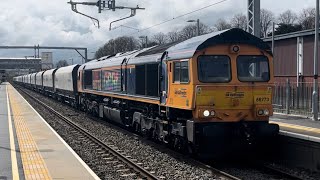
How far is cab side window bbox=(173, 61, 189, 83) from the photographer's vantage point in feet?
37.6

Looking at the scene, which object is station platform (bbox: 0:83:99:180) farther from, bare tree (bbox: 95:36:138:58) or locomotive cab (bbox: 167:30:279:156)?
bare tree (bbox: 95:36:138:58)

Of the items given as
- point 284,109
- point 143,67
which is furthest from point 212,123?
point 284,109

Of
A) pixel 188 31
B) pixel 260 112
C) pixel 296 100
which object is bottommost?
pixel 296 100

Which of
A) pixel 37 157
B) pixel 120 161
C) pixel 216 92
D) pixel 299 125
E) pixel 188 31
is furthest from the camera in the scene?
pixel 188 31

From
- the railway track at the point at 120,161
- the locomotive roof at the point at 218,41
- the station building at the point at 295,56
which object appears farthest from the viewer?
the station building at the point at 295,56

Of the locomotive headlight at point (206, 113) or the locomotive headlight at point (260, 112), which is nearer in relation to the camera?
the locomotive headlight at point (206, 113)

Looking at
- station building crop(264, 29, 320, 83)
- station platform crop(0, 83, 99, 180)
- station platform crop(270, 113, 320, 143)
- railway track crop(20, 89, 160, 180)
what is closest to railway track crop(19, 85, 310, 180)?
railway track crop(20, 89, 160, 180)

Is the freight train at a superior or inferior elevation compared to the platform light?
inferior

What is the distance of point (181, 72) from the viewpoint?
11.8 metres

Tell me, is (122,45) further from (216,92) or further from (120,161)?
(216,92)

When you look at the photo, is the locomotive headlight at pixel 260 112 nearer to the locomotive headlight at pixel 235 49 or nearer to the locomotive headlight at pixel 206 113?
the locomotive headlight at pixel 206 113

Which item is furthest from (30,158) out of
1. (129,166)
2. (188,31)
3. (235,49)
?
(188,31)

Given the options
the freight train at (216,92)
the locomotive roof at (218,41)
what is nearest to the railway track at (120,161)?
the freight train at (216,92)

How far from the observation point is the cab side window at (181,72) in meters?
11.5
